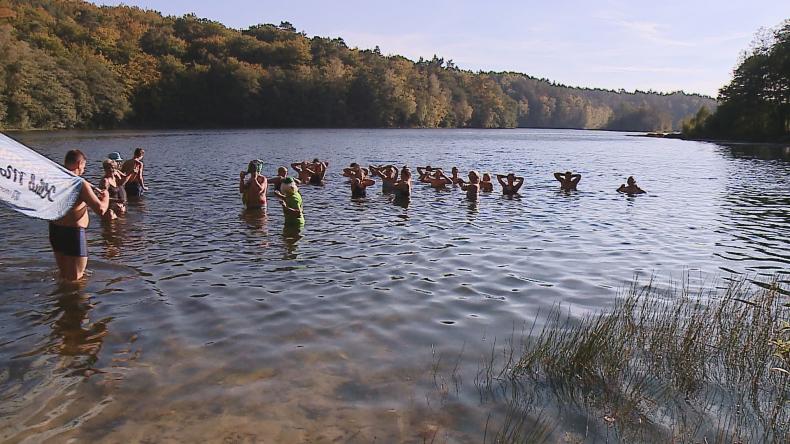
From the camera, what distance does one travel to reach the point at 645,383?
18.2 feet

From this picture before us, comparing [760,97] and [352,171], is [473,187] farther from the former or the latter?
[760,97]

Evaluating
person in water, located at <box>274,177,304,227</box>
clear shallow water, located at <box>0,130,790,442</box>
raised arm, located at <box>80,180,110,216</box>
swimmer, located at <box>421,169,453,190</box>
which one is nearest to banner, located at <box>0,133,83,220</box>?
raised arm, located at <box>80,180,110,216</box>

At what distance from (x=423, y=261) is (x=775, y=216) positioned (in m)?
12.8

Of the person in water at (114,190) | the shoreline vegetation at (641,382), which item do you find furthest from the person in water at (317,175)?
the shoreline vegetation at (641,382)

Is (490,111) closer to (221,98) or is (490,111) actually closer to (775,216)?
(221,98)

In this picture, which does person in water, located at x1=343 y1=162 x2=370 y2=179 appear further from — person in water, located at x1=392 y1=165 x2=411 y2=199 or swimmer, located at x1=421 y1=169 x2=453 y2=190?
swimmer, located at x1=421 y1=169 x2=453 y2=190

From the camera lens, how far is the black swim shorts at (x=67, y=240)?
7594 mm

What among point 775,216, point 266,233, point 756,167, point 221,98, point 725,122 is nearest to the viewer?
point 266,233

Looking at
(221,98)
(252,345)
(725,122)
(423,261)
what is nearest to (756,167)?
(423,261)

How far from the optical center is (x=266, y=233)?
12.8 m

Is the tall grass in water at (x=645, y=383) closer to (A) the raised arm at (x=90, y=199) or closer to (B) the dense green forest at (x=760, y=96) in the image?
(A) the raised arm at (x=90, y=199)

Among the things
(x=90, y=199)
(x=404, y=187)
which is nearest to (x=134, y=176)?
(x=404, y=187)

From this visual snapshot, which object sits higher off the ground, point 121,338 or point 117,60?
point 117,60

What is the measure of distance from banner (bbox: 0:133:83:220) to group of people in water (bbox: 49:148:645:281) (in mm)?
280
